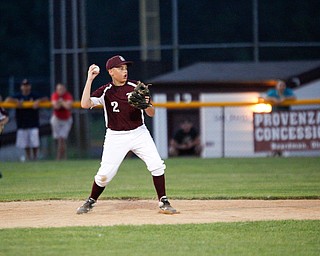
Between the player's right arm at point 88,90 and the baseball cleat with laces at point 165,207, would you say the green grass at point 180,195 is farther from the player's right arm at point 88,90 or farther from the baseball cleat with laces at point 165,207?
the player's right arm at point 88,90

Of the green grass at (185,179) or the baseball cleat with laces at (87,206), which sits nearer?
the baseball cleat with laces at (87,206)

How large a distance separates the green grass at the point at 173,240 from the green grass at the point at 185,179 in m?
3.21

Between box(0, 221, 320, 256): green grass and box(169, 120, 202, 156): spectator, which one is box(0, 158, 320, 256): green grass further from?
box(169, 120, 202, 156): spectator

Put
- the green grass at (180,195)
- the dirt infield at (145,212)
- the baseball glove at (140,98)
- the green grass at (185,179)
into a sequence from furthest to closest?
the green grass at (185,179) < the baseball glove at (140,98) < the dirt infield at (145,212) < the green grass at (180,195)

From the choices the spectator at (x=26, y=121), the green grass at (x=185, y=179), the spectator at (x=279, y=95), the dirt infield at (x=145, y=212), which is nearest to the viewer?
the dirt infield at (x=145, y=212)

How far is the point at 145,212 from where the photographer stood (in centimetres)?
1109

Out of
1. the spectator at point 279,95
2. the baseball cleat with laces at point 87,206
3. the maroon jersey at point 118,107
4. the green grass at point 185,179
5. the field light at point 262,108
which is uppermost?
the maroon jersey at point 118,107

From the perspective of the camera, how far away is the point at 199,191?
13.9 metres

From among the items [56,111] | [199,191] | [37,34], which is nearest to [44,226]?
[199,191]

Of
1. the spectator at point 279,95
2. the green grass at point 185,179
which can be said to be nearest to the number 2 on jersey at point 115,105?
the green grass at point 185,179

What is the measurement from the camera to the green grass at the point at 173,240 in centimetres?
843

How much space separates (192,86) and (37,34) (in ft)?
70.3

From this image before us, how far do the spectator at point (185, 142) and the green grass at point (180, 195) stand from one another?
2.48 ft

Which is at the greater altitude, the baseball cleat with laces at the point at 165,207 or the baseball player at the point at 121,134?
the baseball player at the point at 121,134
